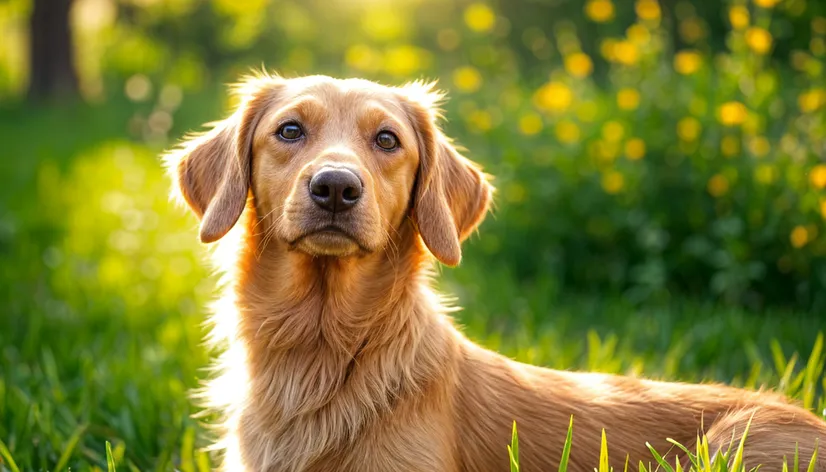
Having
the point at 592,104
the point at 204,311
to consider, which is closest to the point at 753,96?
the point at 592,104

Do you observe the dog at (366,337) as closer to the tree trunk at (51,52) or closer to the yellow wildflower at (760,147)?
the yellow wildflower at (760,147)

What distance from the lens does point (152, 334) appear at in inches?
205

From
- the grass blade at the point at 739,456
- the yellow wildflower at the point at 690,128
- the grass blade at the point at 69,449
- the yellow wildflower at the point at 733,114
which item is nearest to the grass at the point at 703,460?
the grass blade at the point at 739,456

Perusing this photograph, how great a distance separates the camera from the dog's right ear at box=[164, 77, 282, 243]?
10.2 feet

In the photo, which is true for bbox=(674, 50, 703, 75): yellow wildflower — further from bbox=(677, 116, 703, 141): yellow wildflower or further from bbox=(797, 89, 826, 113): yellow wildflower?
bbox=(797, 89, 826, 113): yellow wildflower

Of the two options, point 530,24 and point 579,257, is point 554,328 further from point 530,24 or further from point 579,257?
point 530,24

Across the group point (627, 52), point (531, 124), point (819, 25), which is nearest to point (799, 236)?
point (819, 25)

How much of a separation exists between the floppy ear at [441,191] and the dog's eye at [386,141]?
0.17 meters

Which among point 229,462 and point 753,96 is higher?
point 753,96

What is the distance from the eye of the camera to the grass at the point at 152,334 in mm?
3645

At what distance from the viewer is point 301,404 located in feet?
9.55

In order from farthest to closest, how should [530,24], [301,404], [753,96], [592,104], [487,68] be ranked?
1. [530,24]
2. [487,68]
3. [592,104]
4. [753,96]
5. [301,404]

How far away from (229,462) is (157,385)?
1.18m

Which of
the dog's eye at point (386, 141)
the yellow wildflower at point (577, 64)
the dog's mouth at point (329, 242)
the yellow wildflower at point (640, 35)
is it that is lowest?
the dog's mouth at point (329, 242)
